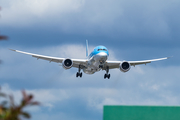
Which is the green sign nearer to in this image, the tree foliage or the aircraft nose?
the tree foliage

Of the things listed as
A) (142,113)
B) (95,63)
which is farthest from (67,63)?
(142,113)

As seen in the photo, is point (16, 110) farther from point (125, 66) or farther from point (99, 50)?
point (125, 66)

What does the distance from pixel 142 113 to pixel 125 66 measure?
96.7ft

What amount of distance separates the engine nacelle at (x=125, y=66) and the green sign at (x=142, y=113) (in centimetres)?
2865

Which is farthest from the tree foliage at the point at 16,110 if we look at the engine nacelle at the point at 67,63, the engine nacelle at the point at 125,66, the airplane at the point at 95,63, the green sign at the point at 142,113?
the engine nacelle at the point at 125,66

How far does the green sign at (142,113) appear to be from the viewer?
62.3ft

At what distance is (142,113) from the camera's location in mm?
19500

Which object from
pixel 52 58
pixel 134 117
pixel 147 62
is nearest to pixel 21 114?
pixel 134 117

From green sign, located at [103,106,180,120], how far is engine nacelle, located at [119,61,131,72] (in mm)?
28648

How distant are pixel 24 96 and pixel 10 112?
1.03 feet

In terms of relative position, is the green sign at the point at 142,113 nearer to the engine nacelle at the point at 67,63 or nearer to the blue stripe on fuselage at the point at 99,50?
the blue stripe on fuselage at the point at 99,50

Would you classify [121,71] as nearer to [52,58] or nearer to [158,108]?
[52,58]

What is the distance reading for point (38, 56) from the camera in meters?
50.2

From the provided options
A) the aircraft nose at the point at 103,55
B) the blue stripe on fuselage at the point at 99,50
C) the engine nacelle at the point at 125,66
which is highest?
the blue stripe on fuselage at the point at 99,50
